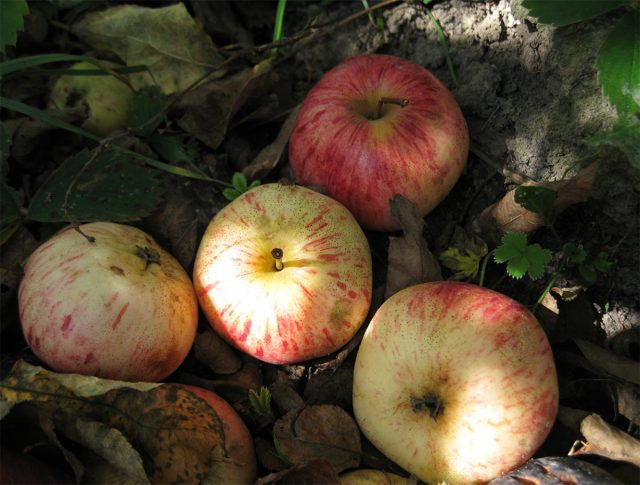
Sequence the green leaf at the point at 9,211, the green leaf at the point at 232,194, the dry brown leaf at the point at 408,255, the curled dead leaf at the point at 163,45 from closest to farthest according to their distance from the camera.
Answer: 1. the dry brown leaf at the point at 408,255
2. the green leaf at the point at 9,211
3. the green leaf at the point at 232,194
4. the curled dead leaf at the point at 163,45

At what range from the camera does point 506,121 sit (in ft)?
6.99

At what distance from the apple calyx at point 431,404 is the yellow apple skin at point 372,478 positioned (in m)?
0.24

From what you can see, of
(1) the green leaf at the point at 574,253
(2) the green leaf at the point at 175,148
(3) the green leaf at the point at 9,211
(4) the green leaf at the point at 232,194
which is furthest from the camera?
(2) the green leaf at the point at 175,148

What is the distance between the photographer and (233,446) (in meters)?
1.74

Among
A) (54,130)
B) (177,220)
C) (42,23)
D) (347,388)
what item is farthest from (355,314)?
(42,23)

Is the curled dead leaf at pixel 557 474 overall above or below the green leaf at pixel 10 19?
below

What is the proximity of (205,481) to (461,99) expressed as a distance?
1533mm

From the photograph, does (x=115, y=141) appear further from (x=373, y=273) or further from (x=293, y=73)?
(x=373, y=273)

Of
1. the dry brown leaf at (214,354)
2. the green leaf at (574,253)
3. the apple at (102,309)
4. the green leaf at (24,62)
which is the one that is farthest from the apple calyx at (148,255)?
the green leaf at (574,253)

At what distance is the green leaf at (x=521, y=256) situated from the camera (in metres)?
1.81

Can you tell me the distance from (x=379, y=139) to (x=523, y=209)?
0.50 metres

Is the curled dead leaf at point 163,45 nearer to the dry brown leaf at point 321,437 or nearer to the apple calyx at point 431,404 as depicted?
the dry brown leaf at point 321,437

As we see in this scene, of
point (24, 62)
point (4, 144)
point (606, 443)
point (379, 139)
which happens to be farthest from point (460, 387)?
point (24, 62)

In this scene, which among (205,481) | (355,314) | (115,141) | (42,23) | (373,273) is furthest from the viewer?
(42,23)
